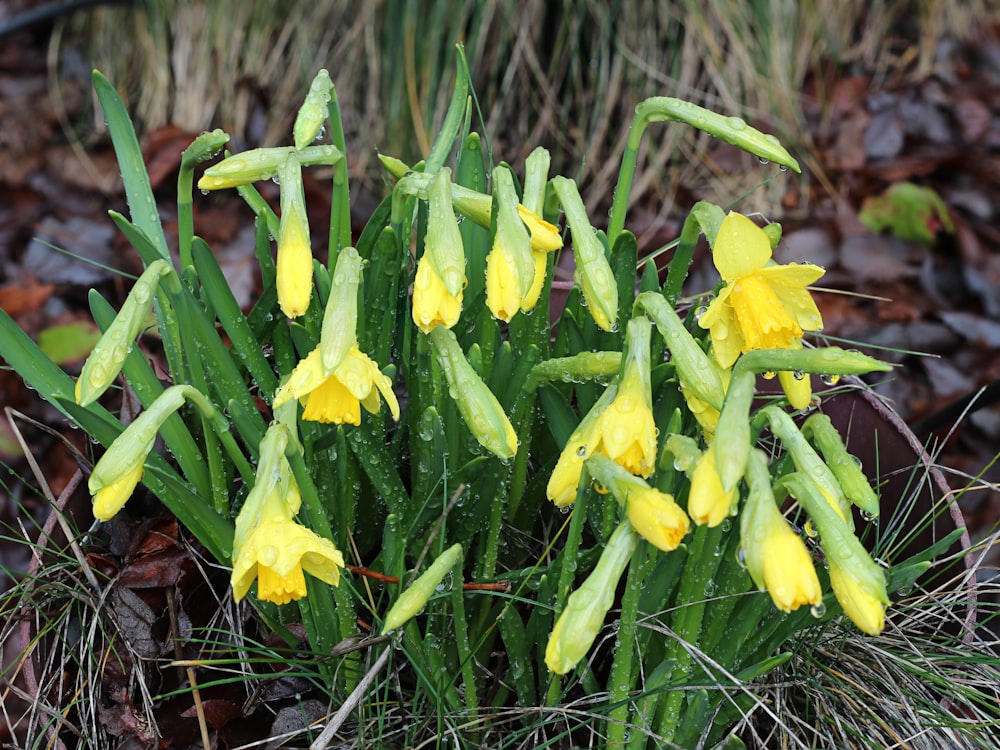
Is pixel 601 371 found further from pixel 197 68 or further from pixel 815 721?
pixel 197 68

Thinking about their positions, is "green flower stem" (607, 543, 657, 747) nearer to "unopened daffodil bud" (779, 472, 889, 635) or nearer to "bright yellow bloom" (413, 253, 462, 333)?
"unopened daffodil bud" (779, 472, 889, 635)

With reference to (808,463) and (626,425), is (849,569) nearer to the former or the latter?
(808,463)

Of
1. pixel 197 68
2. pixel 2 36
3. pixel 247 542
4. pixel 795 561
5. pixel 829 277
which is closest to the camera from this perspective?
pixel 795 561

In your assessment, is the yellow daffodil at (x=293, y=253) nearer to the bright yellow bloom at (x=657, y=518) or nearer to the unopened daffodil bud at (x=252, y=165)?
the unopened daffodil bud at (x=252, y=165)

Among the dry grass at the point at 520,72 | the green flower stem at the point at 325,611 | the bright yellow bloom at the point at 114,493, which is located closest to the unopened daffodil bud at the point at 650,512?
the green flower stem at the point at 325,611

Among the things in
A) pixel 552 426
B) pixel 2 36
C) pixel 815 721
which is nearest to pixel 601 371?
pixel 552 426

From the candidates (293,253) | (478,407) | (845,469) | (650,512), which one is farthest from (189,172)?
(845,469)
